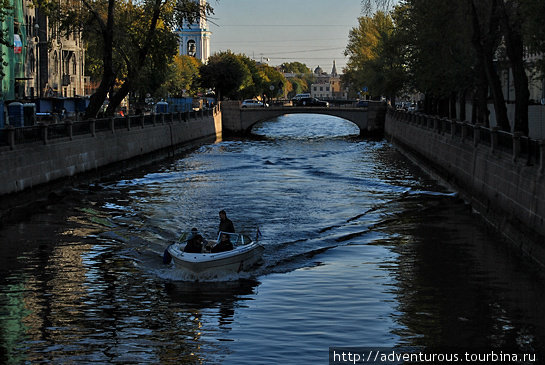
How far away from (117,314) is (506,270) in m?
10.1

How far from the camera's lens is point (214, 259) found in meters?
23.3

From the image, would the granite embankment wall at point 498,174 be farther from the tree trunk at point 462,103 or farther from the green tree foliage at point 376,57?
the green tree foliage at point 376,57

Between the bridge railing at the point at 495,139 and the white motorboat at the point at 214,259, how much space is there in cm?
806

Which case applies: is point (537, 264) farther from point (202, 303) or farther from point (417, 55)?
point (417, 55)

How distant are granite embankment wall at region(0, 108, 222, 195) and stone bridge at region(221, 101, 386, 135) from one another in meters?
33.2

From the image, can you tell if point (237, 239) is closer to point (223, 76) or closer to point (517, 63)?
point (517, 63)

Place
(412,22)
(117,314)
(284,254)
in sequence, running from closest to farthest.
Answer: (117,314)
(284,254)
(412,22)

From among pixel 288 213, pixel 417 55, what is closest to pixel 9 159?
pixel 288 213

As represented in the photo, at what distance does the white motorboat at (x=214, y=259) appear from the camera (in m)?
23.2

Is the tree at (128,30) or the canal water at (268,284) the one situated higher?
the tree at (128,30)

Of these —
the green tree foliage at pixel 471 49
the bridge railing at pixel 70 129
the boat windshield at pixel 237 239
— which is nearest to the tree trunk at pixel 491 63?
the green tree foliage at pixel 471 49

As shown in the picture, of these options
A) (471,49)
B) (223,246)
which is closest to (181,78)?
(471,49)

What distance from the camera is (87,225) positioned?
1297 inches

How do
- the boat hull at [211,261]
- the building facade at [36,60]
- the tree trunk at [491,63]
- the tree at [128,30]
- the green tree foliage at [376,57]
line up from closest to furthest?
the boat hull at [211,261]
the tree trunk at [491,63]
the tree at [128,30]
the building facade at [36,60]
the green tree foliage at [376,57]
